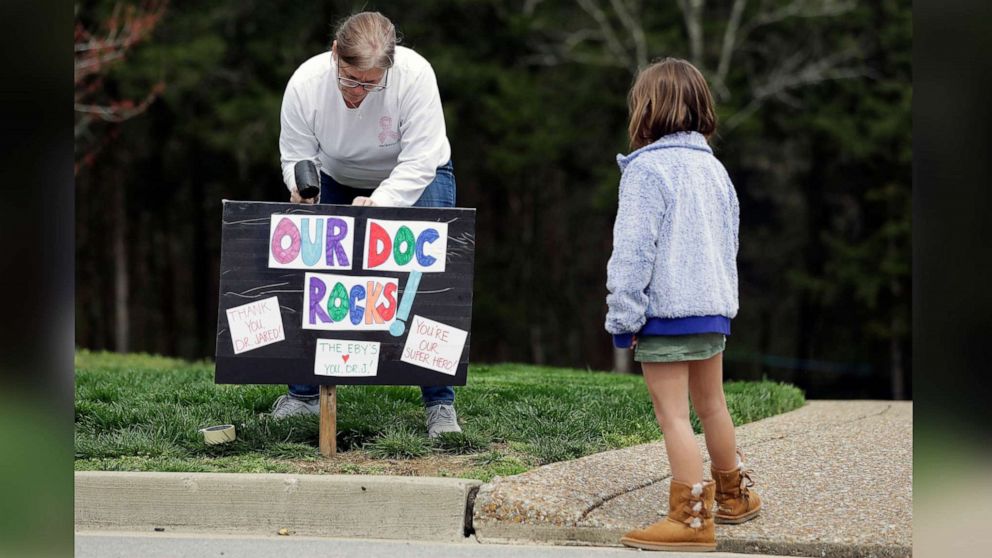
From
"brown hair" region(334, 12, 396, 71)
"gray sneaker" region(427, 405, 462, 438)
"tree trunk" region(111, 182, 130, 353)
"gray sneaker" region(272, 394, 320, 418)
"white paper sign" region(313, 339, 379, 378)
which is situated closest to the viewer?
"brown hair" region(334, 12, 396, 71)

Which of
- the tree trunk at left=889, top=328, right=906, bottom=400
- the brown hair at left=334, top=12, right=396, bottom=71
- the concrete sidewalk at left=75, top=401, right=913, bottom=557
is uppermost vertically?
the brown hair at left=334, top=12, right=396, bottom=71

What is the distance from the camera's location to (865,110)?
20.7 m

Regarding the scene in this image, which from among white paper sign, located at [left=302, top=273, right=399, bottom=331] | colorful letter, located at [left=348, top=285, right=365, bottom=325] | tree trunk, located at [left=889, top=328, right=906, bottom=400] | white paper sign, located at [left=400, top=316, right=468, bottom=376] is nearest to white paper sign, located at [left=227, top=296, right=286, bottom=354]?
white paper sign, located at [left=302, top=273, right=399, bottom=331]

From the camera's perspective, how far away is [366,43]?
5.03 meters

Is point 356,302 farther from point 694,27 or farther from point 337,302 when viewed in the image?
point 694,27

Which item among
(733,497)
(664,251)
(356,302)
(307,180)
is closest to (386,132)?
(307,180)

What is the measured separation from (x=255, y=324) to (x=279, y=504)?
92cm

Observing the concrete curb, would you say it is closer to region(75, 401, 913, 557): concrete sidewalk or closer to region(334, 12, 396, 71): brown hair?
region(75, 401, 913, 557): concrete sidewalk

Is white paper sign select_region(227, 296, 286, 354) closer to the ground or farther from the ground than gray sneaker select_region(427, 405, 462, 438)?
farther from the ground

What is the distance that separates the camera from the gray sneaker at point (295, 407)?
5758 mm

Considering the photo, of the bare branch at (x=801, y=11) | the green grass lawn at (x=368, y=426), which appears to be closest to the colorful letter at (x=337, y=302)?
the green grass lawn at (x=368, y=426)

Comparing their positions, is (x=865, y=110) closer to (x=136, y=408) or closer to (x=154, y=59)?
(x=154, y=59)

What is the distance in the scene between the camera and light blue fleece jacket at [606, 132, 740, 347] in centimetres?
413

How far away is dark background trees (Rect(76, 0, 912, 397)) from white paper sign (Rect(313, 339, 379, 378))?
1454 cm
